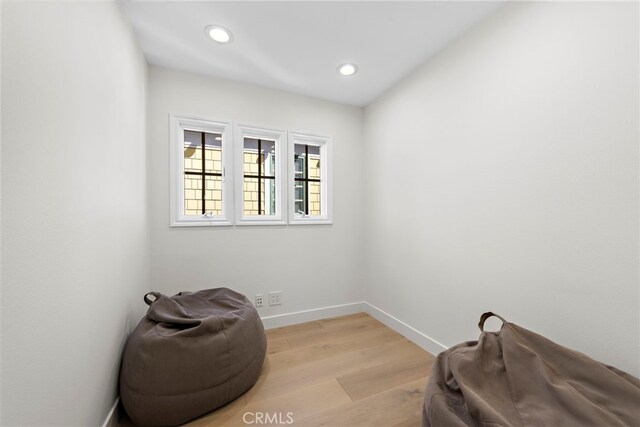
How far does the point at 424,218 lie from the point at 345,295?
1.31 m

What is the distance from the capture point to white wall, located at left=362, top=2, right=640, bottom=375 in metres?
1.08

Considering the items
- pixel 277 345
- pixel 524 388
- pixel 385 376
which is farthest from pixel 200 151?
pixel 524 388

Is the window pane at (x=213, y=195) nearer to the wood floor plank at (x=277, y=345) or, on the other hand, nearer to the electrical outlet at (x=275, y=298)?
the electrical outlet at (x=275, y=298)

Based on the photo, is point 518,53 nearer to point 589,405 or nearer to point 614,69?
point 614,69

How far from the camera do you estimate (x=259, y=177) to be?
2572 millimetres

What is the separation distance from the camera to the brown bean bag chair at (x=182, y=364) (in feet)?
4.25

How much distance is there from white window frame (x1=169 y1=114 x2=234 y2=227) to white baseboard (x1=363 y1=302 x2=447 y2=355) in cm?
181

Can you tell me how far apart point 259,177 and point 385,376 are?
2.07 metres

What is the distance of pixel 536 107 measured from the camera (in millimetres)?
1363

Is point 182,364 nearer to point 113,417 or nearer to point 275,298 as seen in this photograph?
point 113,417

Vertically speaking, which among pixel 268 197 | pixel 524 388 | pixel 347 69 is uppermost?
pixel 347 69

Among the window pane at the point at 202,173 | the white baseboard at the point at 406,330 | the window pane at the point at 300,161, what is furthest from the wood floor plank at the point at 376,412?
the window pane at the point at 300,161

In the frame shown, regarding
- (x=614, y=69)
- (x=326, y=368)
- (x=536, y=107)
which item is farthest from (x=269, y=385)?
(x=614, y=69)

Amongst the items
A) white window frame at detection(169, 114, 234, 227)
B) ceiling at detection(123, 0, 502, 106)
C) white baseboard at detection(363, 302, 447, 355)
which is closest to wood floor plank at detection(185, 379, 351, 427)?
white baseboard at detection(363, 302, 447, 355)
